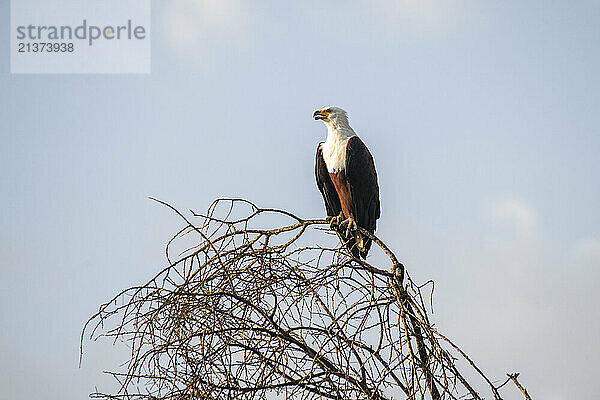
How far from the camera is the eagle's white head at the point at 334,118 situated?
4.61 metres

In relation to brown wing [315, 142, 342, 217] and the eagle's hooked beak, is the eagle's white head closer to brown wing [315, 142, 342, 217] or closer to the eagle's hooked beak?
the eagle's hooked beak

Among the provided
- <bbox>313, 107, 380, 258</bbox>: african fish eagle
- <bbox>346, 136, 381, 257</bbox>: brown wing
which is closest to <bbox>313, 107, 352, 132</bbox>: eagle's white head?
<bbox>313, 107, 380, 258</bbox>: african fish eagle

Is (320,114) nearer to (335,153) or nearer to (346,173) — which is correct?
(335,153)

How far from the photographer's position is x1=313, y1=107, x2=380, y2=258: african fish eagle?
4.42 metres

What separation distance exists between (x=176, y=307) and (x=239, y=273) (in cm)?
24

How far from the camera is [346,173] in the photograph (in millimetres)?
→ 4395

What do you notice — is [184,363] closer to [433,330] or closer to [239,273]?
[239,273]

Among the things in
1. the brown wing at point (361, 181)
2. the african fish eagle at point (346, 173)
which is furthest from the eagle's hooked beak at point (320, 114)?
the brown wing at point (361, 181)

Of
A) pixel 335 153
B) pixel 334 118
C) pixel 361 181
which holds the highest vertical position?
pixel 334 118

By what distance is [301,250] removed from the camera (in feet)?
8.53

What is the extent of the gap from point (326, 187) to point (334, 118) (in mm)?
453

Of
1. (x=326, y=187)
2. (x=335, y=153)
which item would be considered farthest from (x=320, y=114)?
(x=326, y=187)

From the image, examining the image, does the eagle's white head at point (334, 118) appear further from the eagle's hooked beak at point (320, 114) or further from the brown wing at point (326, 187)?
the brown wing at point (326, 187)

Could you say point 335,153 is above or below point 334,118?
below
